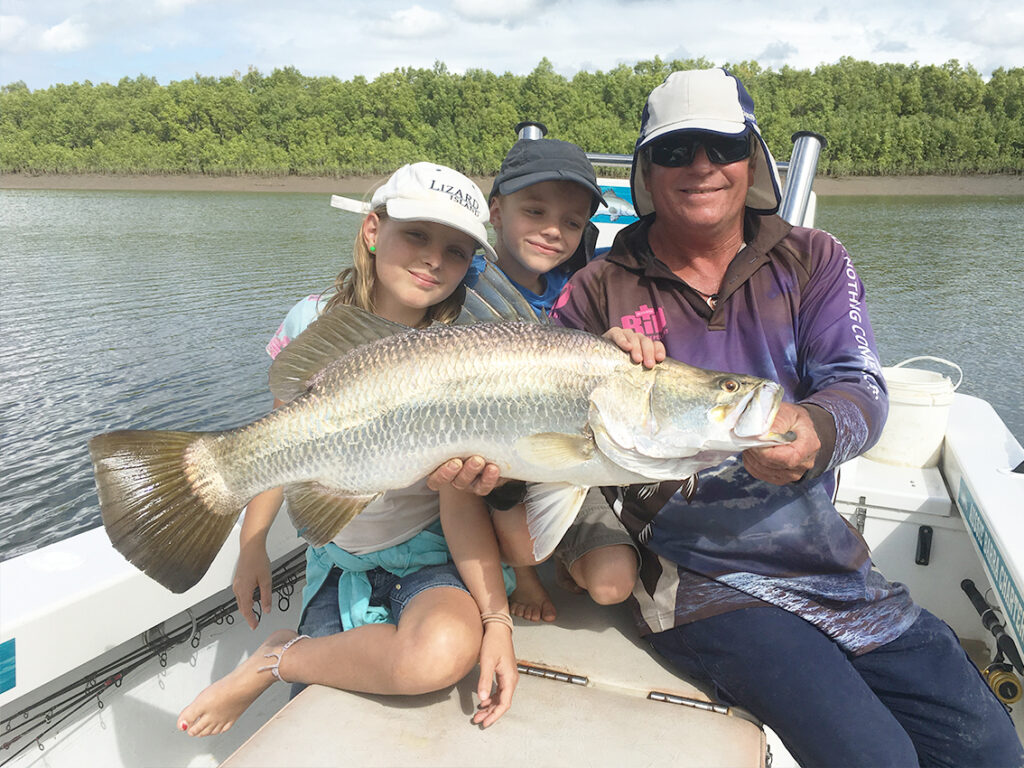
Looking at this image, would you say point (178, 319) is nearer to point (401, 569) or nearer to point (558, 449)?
point (401, 569)

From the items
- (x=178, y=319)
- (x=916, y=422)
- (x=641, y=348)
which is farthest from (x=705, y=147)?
(x=178, y=319)

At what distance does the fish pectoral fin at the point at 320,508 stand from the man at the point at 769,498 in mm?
982

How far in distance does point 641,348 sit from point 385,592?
49.7 inches

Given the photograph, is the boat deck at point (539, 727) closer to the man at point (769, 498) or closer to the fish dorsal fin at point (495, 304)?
the man at point (769, 498)

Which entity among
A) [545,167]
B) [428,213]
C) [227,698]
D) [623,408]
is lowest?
[227,698]

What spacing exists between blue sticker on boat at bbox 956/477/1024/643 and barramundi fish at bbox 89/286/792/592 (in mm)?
1329

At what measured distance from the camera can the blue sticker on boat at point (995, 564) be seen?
8.18 feet

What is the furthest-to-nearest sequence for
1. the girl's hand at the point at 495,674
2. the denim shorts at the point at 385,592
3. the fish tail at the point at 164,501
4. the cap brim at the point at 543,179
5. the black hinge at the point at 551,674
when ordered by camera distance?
the cap brim at the point at 543,179, the denim shorts at the point at 385,592, the black hinge at the point at 551,674, the girl's hand at the point at 495,674, the fish tail at the point at 164,501

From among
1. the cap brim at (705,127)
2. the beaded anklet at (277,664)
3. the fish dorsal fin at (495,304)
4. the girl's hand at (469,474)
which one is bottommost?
the beaded anklet at (277,664)

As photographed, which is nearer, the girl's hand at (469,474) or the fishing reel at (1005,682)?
the girl's hand at (469,474)

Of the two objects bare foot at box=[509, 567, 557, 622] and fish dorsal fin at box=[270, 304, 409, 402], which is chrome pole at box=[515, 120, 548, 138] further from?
bare foot at box=[509, 567, 557, 622]

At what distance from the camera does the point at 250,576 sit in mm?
2801

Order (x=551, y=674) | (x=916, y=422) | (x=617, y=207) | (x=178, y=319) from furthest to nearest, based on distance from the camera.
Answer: (x=178, y=319) < (x=617, y=207) < (x=916, y=422) < (x=551, y=674)

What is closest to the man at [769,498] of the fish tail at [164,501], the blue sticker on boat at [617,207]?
the fish tail at [164,501]
